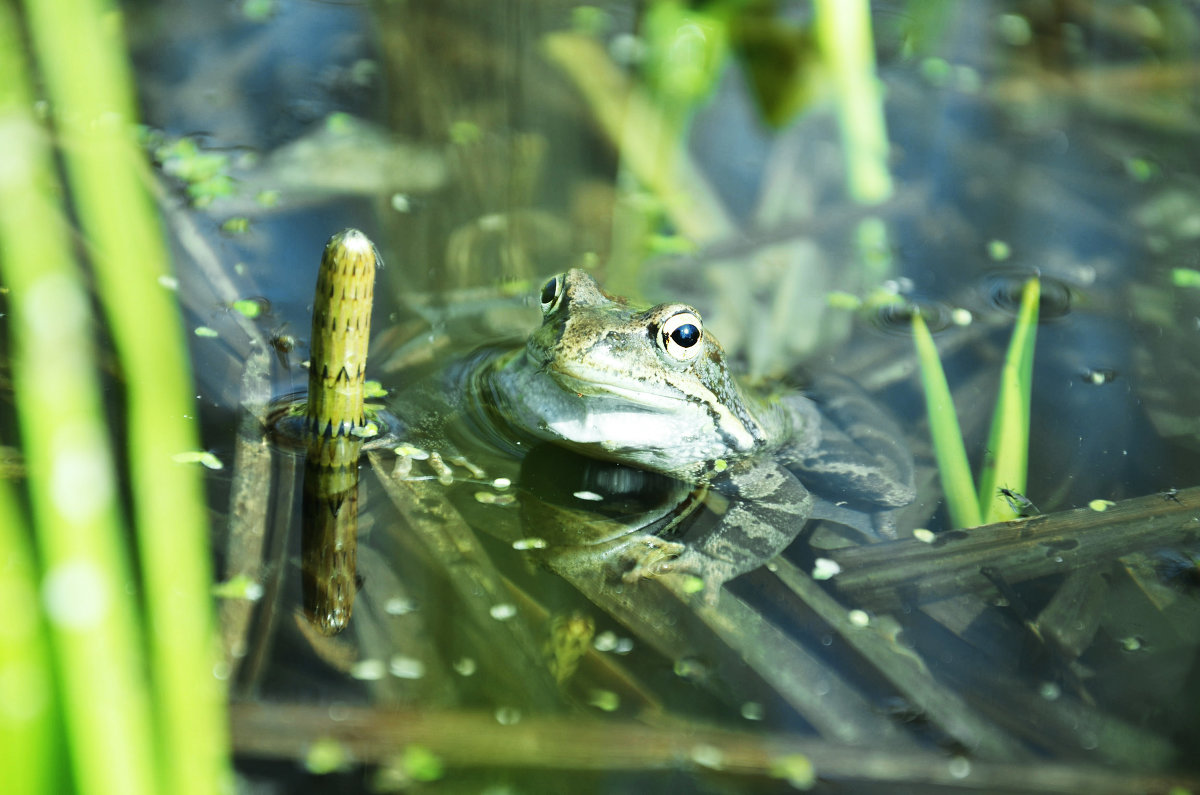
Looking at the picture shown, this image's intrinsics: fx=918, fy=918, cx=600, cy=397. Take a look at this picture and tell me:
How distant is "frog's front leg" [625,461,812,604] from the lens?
3.04 m

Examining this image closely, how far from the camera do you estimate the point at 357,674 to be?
2.43 meters

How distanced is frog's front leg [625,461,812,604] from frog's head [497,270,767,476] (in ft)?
0.53

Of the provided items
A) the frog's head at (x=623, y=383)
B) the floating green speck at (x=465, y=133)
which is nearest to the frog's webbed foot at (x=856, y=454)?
the frog's head at (x=623, y=383)

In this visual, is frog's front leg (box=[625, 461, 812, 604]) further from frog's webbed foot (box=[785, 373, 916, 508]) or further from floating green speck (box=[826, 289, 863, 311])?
floating green speck (box=[826, 289, 863, 311])

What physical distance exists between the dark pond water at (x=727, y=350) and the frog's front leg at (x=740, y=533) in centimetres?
8

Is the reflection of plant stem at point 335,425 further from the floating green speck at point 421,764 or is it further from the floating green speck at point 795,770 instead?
the floating green speck at point 795,770

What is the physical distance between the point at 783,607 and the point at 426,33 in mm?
4532

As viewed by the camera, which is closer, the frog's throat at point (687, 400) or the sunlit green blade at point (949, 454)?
the frog's throat at point (687, 400)

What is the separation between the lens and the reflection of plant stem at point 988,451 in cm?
335

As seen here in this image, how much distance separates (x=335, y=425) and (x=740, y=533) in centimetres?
143

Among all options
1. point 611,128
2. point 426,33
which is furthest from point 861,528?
point 426,33

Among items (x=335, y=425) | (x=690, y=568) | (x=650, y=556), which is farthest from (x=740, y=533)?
(x=335, y=425)

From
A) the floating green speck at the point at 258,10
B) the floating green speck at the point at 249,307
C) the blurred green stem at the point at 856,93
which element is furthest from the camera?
the floating green speck at the point at 258,10

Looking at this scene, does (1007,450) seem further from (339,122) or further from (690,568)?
(339,122)
